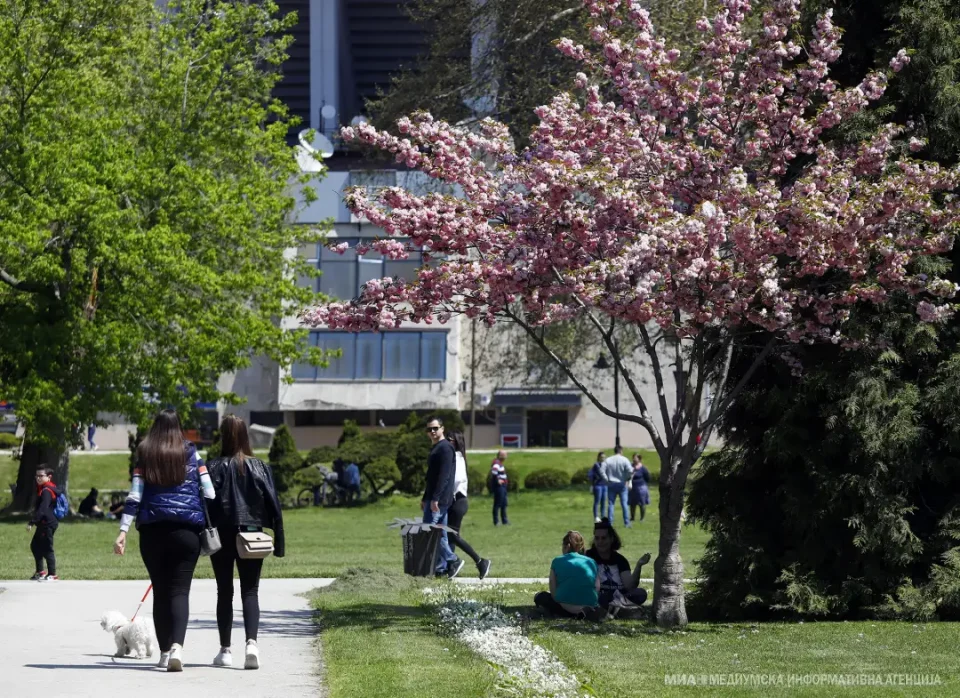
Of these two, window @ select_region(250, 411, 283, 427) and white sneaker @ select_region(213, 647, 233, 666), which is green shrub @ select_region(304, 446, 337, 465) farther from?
white sneaker @ select_region(213, 647, 233, 666)

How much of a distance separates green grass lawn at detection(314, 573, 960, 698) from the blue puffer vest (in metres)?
1.34

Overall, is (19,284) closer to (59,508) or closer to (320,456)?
(320,456)

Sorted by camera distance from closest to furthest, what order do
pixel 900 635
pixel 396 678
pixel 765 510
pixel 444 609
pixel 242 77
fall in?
pixel 396 678
pixel 900 635
pixel 444 609
pixel 765 510
pixel 242 77

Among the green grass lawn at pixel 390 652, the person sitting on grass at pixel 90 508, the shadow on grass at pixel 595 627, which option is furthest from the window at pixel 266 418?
the shadow on grass at pixel 595 627

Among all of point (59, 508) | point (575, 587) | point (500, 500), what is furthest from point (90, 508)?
point (575, 587)

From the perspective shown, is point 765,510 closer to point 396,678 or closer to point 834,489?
Result: point 834,489

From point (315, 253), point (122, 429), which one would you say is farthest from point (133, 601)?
point (122, 429)

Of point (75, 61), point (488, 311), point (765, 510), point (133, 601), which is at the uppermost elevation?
point (75, 61)

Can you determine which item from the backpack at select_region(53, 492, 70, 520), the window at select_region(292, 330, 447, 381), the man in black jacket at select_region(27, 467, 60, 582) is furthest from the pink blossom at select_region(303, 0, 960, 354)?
the window at select_region(292, 330, 447, 381)

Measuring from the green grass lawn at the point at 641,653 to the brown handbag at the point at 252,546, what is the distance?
2.83 feet

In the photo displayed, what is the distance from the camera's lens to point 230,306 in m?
34.2

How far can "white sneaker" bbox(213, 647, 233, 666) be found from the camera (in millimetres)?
10016

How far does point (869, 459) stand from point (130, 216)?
2184 cm

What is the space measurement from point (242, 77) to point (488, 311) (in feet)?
80.6
